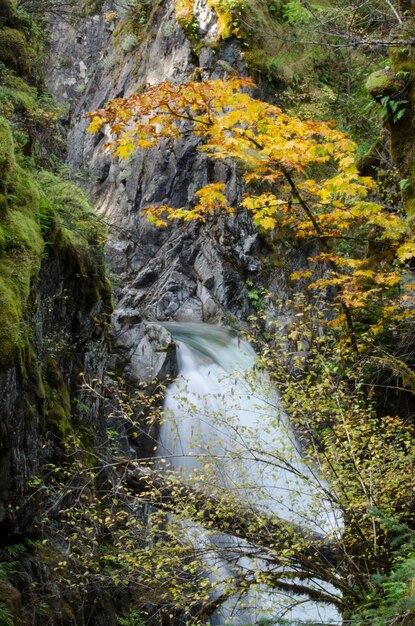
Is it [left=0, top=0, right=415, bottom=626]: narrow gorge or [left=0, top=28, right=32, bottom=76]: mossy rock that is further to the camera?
[left=0, top=28, right=32, bottom=76]: mossy rock

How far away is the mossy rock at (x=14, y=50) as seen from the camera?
28.1 ft

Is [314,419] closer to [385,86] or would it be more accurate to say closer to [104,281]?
[385,86]

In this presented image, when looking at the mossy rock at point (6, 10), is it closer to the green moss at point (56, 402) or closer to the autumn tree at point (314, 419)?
the autumn tree at point (314, 419)

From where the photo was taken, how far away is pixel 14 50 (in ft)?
28.7

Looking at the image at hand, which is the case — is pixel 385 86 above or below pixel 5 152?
above

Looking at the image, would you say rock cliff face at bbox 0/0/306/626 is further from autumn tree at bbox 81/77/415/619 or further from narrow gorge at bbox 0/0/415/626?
autumn tree at bbox 81/77/415/619

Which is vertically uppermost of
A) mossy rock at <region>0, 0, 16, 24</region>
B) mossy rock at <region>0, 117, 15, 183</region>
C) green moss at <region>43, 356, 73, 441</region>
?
mossy rock at <region>0, 0, 16, 24</region>

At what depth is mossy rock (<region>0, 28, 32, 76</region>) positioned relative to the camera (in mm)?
8570

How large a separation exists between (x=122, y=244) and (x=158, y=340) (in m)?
7.91

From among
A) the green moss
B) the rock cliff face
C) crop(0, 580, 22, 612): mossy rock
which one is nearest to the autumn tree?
the green moss

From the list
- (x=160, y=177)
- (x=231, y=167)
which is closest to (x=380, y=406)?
(x=231, y=167)

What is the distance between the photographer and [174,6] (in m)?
20.7

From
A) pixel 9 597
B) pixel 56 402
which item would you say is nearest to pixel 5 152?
pixel 56 402

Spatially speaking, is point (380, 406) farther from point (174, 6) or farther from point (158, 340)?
point (174, 6)
